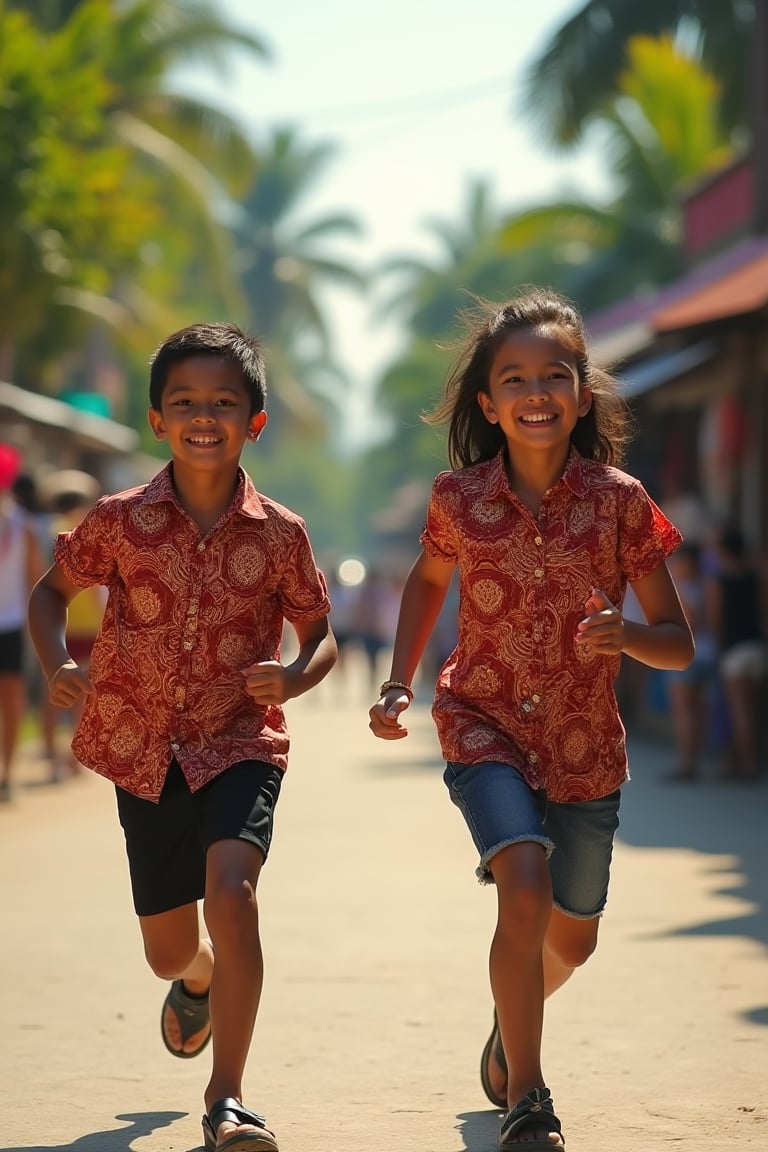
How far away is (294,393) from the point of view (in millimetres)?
61906

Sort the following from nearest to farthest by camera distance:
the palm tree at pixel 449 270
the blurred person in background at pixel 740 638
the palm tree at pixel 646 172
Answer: the blurred person in background at pixel 740 638 → the palm tree at pixel 646 172 → the palm tree at pixel 449 270


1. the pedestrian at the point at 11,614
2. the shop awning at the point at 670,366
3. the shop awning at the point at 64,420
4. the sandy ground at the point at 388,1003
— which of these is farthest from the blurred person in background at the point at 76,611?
the shop awning at the point at 64,420

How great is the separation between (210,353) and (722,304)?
28.2ft

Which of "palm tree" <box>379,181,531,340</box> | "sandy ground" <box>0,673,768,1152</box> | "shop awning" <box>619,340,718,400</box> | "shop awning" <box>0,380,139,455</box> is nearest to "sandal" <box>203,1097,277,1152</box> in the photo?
"sandy ground" <box>0,673,768,1152</box>

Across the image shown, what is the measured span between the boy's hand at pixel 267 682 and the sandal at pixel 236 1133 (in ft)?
2.82

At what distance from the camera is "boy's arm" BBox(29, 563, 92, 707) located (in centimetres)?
466

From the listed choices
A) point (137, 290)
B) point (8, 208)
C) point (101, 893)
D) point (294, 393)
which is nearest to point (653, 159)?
point (137, 290)

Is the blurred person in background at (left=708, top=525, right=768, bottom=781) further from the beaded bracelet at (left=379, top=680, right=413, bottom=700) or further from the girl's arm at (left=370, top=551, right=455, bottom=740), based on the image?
the beaded bracelet at (left=379, top=680, right=413, bottom=700)

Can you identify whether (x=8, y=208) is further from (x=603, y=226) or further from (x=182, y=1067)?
(x=603, y=226)

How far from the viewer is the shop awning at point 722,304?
1229 cm

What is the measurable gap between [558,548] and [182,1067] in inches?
73.6

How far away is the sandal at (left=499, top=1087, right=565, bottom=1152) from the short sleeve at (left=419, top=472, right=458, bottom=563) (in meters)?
1.28

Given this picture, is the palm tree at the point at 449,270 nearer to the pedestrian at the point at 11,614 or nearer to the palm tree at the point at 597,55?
the palm tree at the point at 597,55

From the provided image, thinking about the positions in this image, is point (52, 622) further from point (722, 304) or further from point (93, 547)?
point (722, 304)
